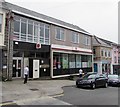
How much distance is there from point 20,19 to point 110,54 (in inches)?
1175

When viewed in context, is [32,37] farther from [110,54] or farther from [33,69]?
[110,54]

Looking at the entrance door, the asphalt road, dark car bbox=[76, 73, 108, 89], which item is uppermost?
the entrance door

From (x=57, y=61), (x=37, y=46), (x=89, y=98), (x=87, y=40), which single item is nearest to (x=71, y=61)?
(x=57, y=61)

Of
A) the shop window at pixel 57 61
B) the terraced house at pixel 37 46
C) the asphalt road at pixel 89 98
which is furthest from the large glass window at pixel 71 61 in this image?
the asphalt road at pixel 89 98

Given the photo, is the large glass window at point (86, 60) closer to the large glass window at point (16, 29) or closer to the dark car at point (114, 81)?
the dark car at point (114, 81)

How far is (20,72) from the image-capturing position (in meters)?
22.8

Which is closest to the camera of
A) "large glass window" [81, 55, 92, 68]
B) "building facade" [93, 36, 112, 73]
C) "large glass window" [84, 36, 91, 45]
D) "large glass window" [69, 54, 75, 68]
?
"large glass window" [69, 54, 75, 68]

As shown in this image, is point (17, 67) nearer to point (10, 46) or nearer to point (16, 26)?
point (10, 46)

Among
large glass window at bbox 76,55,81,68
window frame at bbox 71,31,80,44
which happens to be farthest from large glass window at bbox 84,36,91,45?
large glass window at bbox 76,55,81,68

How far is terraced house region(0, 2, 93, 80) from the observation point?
67.5 ft

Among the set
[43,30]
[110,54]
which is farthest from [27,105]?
[110,54]

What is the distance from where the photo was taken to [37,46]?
24109mm

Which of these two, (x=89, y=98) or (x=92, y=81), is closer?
(x=89, y=98)

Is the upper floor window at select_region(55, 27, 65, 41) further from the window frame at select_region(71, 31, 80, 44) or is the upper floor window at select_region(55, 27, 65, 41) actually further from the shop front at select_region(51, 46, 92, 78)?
the window frame at select_region(71, 31, 80, 44)
